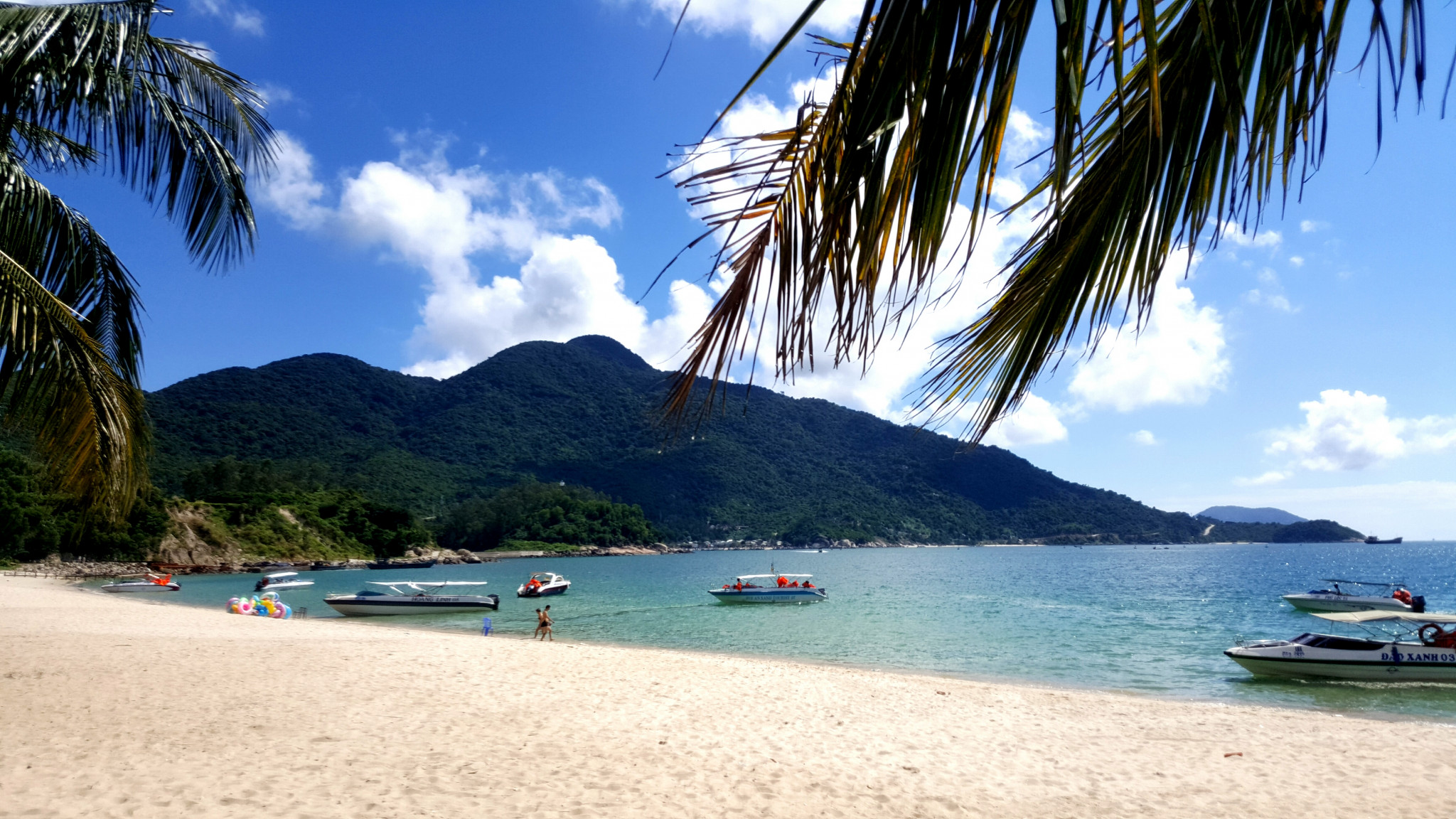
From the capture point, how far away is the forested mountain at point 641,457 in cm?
11938

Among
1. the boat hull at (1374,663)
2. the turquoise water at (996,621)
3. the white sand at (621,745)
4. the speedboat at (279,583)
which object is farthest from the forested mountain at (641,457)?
the white sand at (621,745)

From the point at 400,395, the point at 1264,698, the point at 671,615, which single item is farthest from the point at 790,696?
the point at 400,395

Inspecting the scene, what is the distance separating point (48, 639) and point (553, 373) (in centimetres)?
12400

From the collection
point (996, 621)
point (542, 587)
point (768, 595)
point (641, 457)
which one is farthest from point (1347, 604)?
point (641, 457)

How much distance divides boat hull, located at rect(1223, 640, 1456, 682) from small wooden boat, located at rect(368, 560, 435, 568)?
239 ft

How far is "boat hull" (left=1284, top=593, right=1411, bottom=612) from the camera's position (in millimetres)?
31516

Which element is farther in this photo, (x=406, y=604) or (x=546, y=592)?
(x=546, y=592)

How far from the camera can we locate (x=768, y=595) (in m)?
35.6

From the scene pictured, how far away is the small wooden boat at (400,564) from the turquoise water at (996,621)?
16.7ft

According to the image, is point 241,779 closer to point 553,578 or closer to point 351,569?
point 553,578

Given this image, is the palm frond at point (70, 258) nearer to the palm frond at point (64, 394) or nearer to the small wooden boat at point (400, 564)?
the palm frond at point (64, 394)

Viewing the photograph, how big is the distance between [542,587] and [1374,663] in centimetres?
3277

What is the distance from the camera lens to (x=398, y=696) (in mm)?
9938

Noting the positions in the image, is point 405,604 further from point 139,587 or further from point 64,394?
point 64,394
